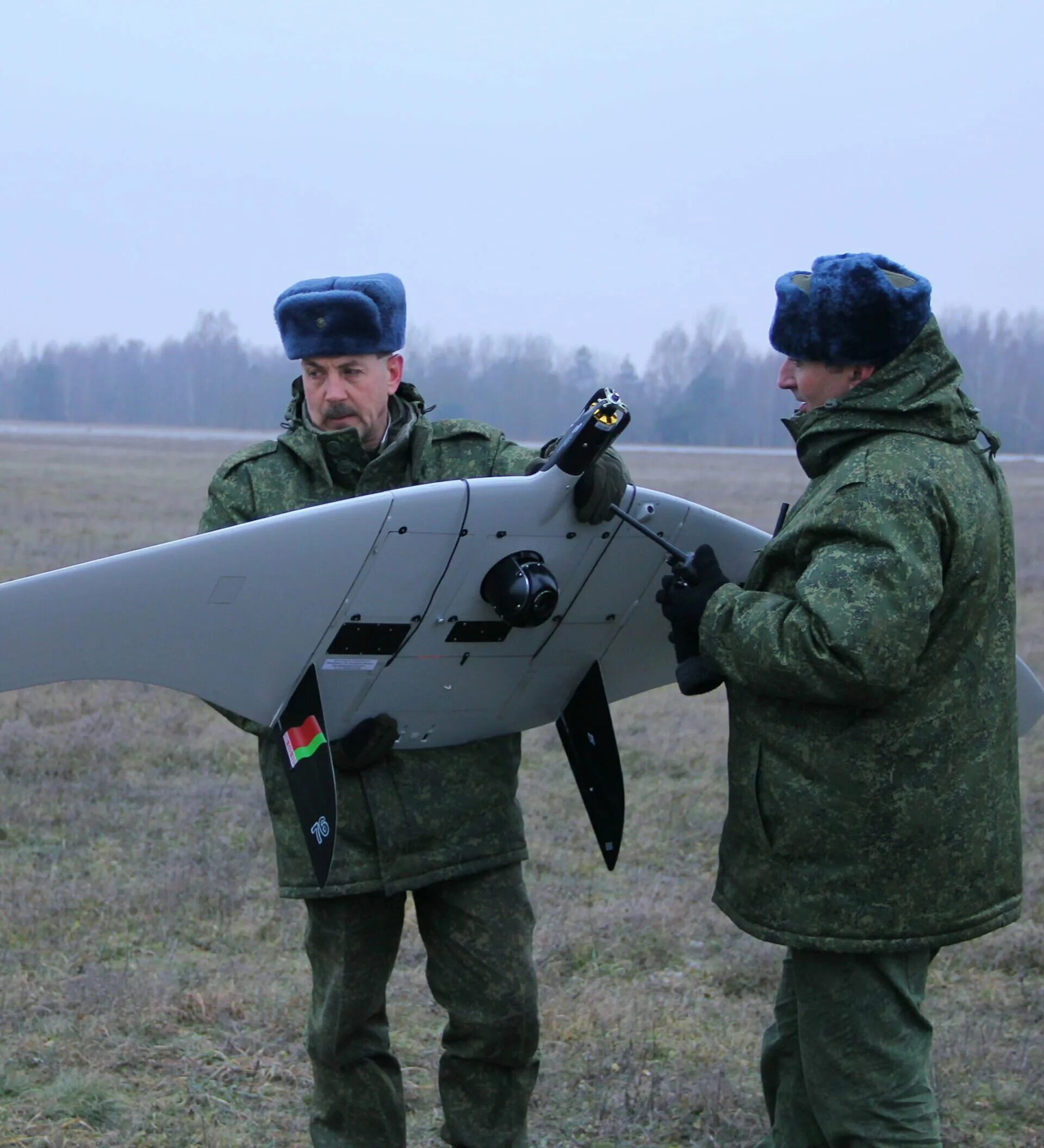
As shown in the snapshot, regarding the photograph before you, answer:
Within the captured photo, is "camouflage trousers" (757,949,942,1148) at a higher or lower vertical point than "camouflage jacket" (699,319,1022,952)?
lower

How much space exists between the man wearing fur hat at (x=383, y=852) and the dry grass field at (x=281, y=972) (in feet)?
1.67

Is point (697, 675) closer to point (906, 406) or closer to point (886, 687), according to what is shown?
point (886, 687)

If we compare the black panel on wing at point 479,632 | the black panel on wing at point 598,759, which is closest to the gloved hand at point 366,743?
the black panel on wing at point 479,632

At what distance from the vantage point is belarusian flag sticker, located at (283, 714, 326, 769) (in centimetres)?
272

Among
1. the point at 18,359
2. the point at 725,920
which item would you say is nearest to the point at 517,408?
the point at 18,359

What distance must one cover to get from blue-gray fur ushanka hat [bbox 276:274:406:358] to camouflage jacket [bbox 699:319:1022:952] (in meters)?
1.03

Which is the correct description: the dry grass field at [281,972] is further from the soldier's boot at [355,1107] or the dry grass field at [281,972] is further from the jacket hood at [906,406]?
the jacket hood at [906,406]

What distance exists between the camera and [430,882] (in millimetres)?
3014

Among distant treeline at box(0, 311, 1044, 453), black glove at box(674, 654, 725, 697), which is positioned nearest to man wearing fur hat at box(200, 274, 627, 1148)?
black glove at box(674, 654, 725, 697)

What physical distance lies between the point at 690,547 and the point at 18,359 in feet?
302

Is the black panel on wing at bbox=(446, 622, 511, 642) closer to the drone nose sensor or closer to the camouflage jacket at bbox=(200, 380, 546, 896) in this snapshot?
the drone nose sensor

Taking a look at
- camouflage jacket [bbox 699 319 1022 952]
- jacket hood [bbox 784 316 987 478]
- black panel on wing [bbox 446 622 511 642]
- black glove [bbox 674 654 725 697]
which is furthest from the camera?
black panel on wing [bbox 446 622 511 642]

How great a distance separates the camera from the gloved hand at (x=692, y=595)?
2.66 metres

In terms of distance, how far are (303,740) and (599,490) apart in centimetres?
83
